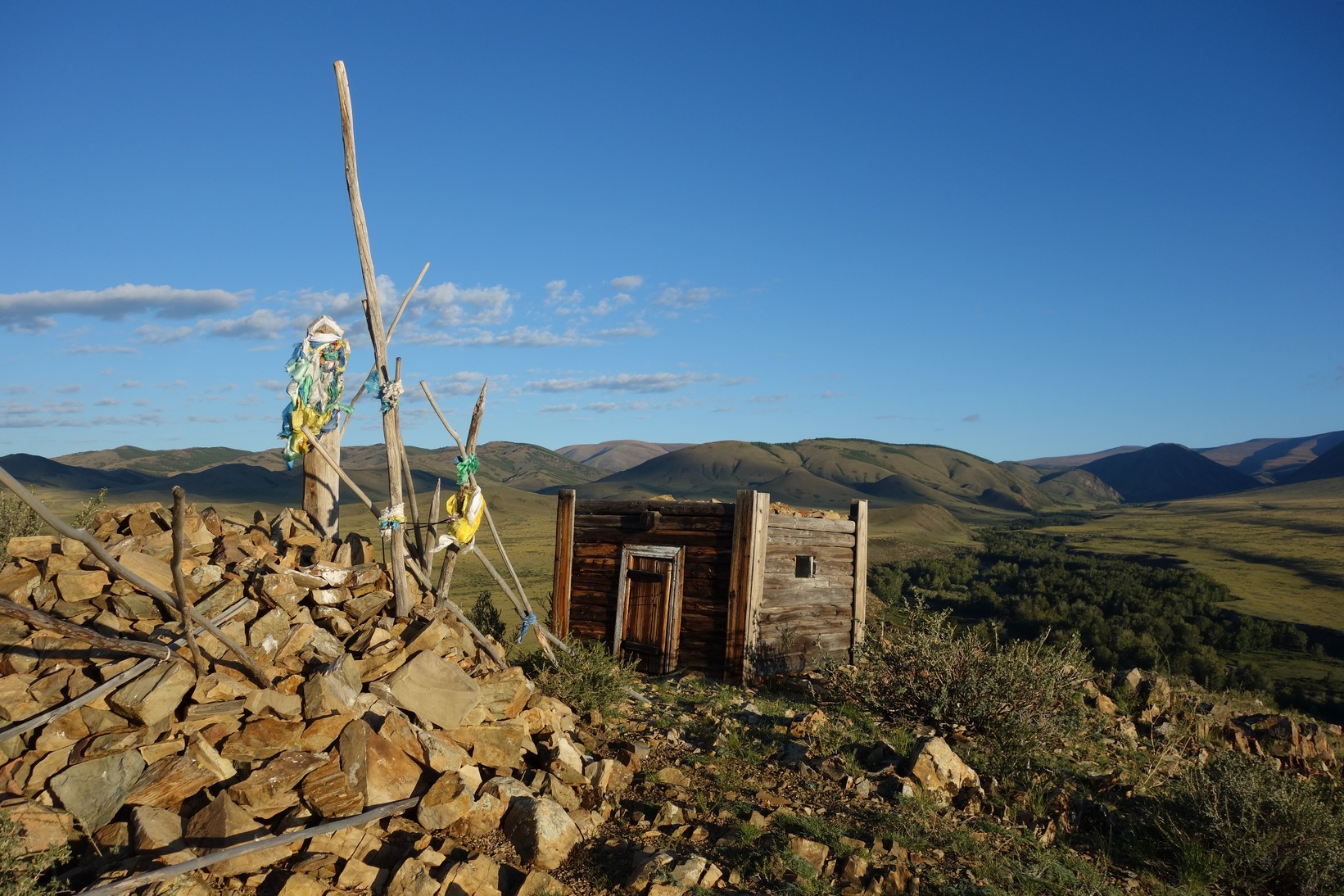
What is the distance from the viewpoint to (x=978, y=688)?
27.4 feet

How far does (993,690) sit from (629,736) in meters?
3.77

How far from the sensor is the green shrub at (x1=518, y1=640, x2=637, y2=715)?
830cm

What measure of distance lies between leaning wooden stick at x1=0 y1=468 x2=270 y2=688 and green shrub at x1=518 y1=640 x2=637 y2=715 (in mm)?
3170

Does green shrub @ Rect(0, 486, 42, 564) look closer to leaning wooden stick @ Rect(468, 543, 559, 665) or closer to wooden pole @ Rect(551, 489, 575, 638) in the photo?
leaning wooden stick @ Rect(468, 543, 559, 665)

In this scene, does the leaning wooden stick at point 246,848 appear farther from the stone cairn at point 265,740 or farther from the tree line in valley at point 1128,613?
the tree line in valley at point 1128,613

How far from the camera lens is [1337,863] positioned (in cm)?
568

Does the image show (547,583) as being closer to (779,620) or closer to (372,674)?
(779,620)

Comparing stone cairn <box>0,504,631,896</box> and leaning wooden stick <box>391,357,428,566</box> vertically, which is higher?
leaning wooden stick <box>391,357,428,566</box>

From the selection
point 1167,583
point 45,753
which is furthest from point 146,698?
point 1167,583

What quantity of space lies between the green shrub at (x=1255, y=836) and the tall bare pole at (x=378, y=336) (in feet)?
21.8

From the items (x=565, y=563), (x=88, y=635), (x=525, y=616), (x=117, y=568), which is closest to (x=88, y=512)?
(x=565, y=563)

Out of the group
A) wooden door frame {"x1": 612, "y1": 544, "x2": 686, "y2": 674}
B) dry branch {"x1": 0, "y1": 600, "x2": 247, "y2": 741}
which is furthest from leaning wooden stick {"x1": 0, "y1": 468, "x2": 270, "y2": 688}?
wooden door frame {"x1": 612, "y1": 544, "x2": 686, "y2": 674}

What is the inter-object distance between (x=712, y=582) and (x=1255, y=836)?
694cm

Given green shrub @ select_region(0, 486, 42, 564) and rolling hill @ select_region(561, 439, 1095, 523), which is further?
rolling hill @ select_region(561, 439, 1095, 523)
